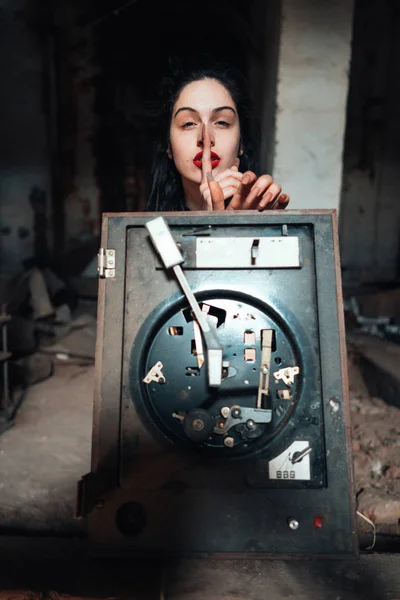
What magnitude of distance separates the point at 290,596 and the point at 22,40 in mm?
4935

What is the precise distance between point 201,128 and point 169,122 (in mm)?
168

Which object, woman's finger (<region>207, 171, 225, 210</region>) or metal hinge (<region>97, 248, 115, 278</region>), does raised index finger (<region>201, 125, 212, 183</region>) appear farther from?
metal hinge (<region>97, 248, 115, 278</region>)

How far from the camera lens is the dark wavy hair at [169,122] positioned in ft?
4.58

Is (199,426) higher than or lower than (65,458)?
higher

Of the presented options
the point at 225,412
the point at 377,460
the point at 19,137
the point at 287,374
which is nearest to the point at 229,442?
the point at 225,412

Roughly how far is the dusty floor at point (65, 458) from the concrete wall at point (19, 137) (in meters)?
2.44

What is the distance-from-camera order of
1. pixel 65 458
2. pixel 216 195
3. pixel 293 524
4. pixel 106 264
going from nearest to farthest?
pixel 293 524, pixel 106 264, pixel 216 195, pixel 65 458

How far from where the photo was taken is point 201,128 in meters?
1.30

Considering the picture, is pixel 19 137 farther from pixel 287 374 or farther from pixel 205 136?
pixel 287 374

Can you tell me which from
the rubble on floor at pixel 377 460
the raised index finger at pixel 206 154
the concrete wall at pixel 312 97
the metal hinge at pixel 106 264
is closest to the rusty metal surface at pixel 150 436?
the metal hinge at pixel 106 264

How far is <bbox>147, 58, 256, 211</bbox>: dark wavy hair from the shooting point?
4.58 ft

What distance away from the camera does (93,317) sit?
3576 millimetres

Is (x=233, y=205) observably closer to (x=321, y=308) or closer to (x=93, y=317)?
(x=321, y=308)

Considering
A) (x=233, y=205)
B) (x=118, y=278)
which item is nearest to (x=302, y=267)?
(x=233, y=205)
